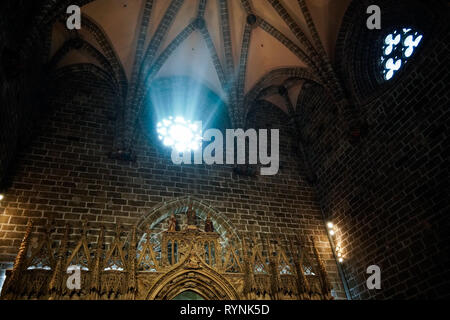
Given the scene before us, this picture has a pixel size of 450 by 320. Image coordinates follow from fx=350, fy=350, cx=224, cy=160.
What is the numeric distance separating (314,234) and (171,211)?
431cm

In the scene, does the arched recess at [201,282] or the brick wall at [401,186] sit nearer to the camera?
the arched recess at [201,282]

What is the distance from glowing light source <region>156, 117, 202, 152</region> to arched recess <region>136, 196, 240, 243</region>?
77.3 inches

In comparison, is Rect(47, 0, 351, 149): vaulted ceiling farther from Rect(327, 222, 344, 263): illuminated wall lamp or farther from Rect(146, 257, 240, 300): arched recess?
Rect(146, 257, 240, 300): arched recess

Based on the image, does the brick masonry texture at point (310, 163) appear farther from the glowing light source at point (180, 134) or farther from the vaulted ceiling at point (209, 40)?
the glowing light source at point (180, 134)

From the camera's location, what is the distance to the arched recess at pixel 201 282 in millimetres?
7250

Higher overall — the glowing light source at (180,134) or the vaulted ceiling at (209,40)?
the vaulted ceiling at (209,40)

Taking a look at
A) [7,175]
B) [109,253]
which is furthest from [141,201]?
[7,175]

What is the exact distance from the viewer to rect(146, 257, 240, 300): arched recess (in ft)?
23.8

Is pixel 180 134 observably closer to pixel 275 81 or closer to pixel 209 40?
pixel 209 40

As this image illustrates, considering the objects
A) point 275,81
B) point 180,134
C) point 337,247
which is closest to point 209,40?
point 275,81

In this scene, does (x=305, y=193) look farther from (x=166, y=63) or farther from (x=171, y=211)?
(x=166, y=63)

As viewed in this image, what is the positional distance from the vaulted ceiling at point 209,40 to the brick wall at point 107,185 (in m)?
1.07

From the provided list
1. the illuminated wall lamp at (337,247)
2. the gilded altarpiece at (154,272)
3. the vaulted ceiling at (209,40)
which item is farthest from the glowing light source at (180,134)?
the illuminated wall lamp at (337,247)

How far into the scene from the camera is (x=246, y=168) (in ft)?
36.2
